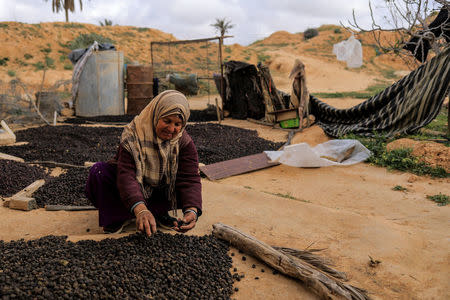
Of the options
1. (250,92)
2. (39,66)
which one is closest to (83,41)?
(39,66)

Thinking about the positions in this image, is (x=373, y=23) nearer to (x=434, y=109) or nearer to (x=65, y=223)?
(x=434, y=109)

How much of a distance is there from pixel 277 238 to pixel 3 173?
3372 millimetres

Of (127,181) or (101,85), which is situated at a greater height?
(101,85)

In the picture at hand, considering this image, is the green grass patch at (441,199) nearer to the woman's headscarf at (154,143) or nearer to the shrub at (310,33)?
the woman's headscarf at (154,143)

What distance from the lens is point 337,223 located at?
2975 millimetres

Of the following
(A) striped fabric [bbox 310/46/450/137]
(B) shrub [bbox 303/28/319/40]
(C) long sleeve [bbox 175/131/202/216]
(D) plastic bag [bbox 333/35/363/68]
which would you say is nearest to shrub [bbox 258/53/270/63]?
(D) plastic bag [bbox 333/35/363/68]

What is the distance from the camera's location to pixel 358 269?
7.40 feet

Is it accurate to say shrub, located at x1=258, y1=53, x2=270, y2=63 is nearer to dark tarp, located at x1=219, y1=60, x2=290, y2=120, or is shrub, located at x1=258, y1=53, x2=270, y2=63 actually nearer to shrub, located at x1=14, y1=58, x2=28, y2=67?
dark tarp, located at x1=219, y1=60, x2=290, y2=120

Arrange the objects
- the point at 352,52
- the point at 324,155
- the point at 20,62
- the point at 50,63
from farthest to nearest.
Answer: the point at 352,52 → the point at 50,63 → the point at 20,62 → the point at 324,155

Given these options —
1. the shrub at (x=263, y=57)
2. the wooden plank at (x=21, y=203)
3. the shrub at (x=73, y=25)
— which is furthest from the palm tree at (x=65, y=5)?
the wooden plank at (x=21, y=203)

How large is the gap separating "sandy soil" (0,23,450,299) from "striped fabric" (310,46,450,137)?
4.98 feet

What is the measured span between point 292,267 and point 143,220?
95 centimetres

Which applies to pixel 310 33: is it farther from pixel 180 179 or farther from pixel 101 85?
pixel 180 179

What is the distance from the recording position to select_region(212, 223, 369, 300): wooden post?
1885 mm
